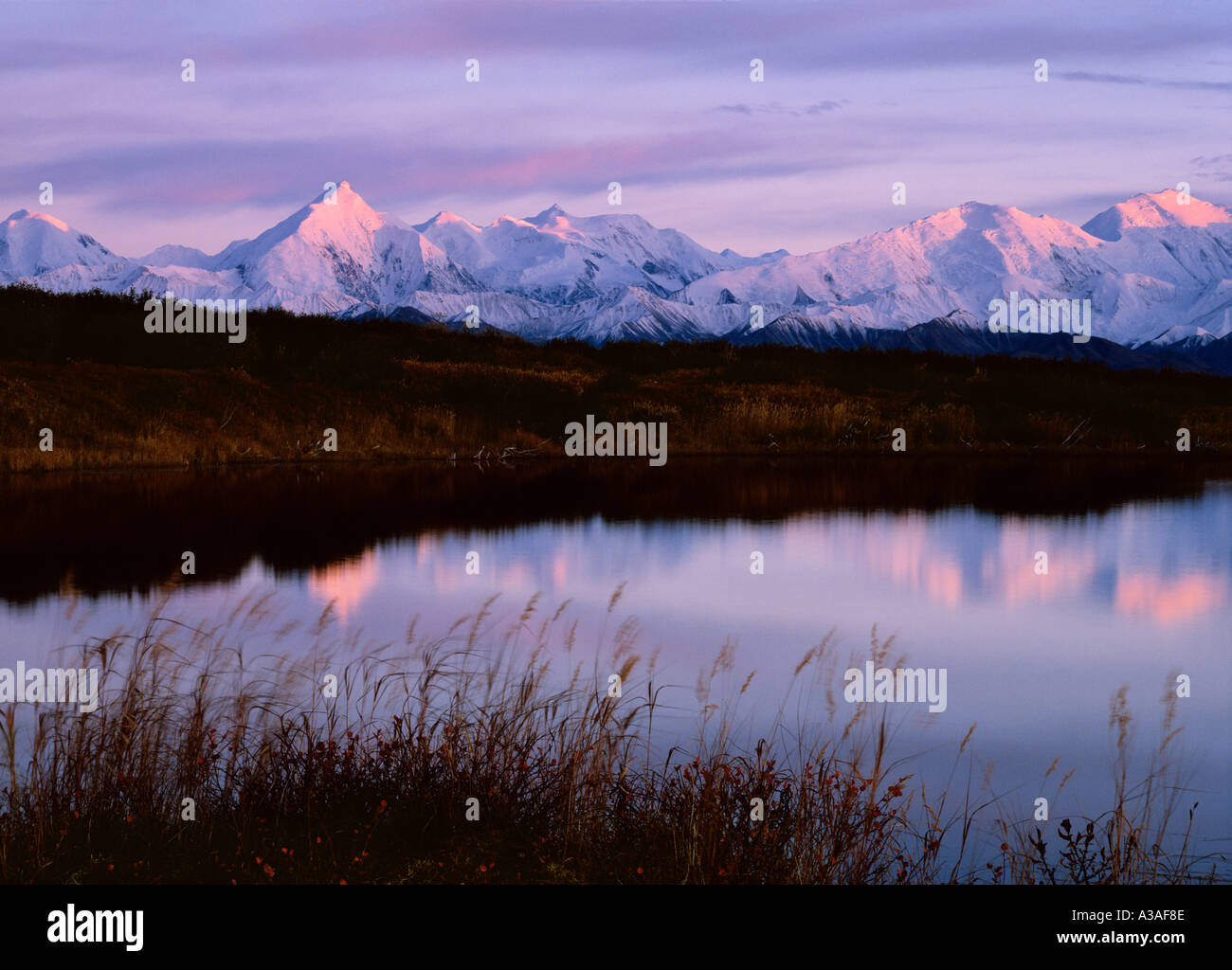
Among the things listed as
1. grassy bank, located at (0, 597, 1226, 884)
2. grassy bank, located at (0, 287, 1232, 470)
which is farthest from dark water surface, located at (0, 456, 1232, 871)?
grassy bank, located at (0, 287, 1232, 470)

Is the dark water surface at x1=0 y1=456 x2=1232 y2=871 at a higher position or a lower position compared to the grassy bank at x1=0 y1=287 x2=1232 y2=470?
lower

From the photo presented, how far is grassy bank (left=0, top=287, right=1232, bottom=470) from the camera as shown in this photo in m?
44.0

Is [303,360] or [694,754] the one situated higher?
[303,360]

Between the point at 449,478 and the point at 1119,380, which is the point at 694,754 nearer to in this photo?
the point at 449,478

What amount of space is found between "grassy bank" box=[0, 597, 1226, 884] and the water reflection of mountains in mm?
11099

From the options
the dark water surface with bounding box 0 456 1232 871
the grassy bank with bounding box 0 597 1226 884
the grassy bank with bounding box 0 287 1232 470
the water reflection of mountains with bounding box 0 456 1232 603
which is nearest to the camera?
the grassy bank with bounding box 0 597 1226 884

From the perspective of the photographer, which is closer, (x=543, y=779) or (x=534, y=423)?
(x=543, y=779)

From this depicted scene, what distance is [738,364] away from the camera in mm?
62969

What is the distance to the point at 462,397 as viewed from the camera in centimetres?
5331

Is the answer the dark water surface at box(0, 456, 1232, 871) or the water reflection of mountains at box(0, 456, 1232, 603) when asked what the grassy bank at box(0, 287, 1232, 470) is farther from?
the dark water surface at box(0, 456, 1232, 871)

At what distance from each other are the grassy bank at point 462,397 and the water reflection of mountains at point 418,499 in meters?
2.73
